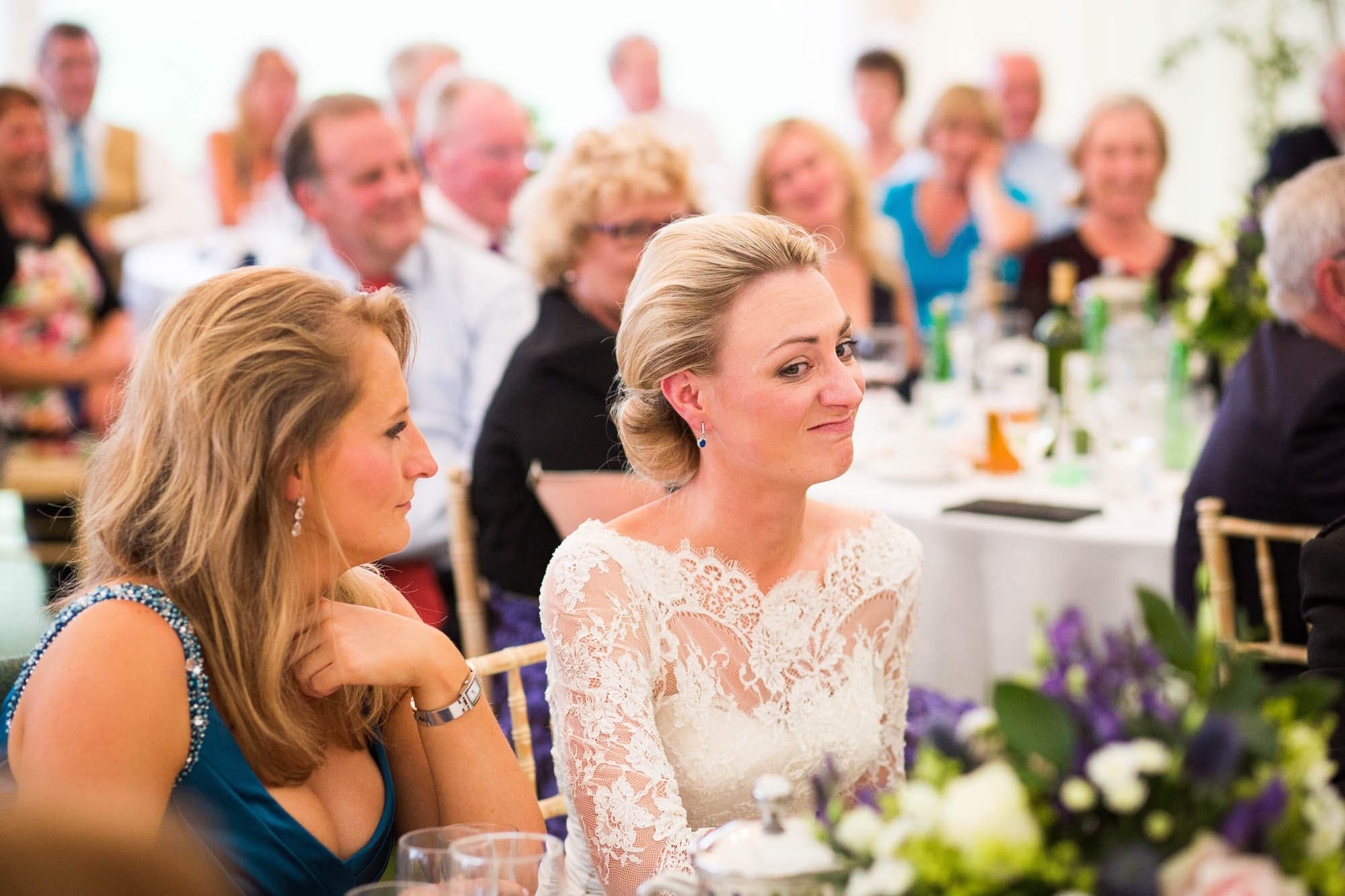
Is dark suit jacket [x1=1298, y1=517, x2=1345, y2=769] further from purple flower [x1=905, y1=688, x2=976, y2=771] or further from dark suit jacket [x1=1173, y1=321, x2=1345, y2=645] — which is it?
dark suit jacket [x1=1173, y1=321, x2=1345, y2=645]

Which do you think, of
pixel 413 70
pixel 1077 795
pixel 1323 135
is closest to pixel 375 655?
pixel 1077 795

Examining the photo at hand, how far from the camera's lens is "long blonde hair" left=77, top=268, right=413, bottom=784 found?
54.8 inches

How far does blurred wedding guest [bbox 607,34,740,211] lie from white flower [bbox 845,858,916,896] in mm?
6920

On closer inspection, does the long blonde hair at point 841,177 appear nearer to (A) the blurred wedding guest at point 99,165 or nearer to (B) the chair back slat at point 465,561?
(B) the chair back slat at point 465,561

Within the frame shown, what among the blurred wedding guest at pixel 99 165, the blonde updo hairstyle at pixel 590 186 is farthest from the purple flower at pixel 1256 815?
the blurred wedding guest at pixel 99 165

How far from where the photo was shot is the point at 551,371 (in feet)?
9.72

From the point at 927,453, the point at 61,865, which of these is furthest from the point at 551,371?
the point at 61,865

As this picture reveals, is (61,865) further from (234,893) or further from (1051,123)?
(1051,123)

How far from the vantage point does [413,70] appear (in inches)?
272

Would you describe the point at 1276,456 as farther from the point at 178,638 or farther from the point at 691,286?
the point at 178,638

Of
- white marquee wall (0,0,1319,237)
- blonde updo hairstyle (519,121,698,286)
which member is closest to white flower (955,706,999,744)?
blonde updo hairstyle (519,121,698,286)

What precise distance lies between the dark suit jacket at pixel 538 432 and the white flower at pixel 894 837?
1956 millimetres

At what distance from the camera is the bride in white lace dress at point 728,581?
5.67ft

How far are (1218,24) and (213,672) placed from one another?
30.1 feet
